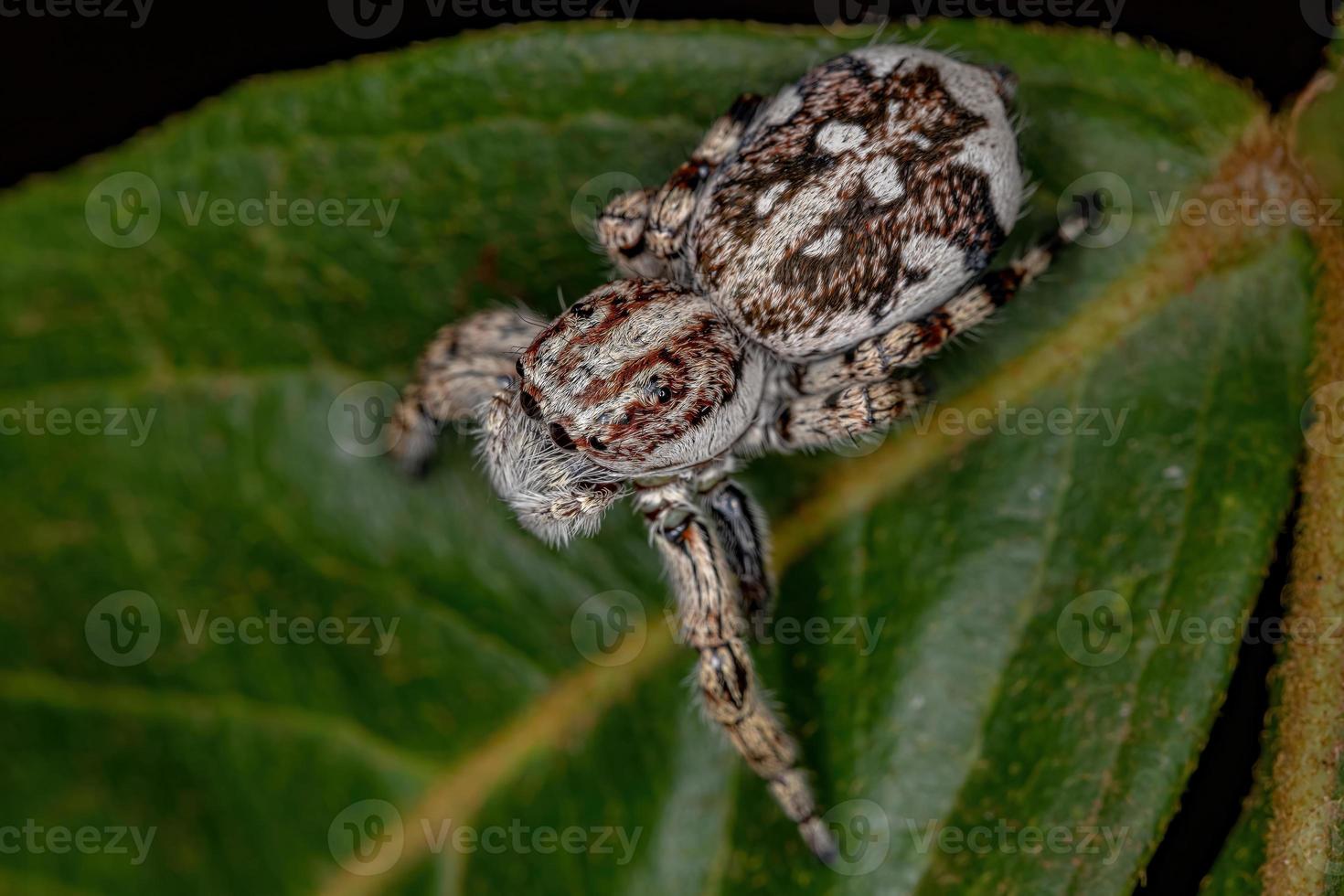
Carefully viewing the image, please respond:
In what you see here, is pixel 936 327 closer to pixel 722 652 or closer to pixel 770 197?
pixel 770 197

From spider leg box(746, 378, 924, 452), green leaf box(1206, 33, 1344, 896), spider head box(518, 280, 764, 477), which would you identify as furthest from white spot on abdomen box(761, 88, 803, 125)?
green leaf box(1206, 33, 1344, 896)

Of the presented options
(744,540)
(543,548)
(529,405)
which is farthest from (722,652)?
(529,405)

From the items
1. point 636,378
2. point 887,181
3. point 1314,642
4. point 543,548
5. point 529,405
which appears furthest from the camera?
point 543,548

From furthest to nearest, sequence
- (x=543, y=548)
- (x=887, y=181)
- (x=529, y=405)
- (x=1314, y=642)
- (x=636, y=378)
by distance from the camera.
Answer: (x=543, y=548)
(x=529, y=405)
(x=636, y=378)
(x=887, y=181)
(x=1314, y=642)

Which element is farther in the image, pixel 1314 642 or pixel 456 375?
pixel 456 375

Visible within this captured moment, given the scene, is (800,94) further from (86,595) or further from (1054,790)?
(86,595)

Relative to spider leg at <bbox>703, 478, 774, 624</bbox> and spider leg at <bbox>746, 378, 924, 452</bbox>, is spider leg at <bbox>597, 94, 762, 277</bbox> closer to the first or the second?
spider leg at <bbox>746, 378, 924, 452</bbox>

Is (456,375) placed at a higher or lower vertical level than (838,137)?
lower

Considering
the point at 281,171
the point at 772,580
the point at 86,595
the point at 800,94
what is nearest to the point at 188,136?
the point at 281,171
